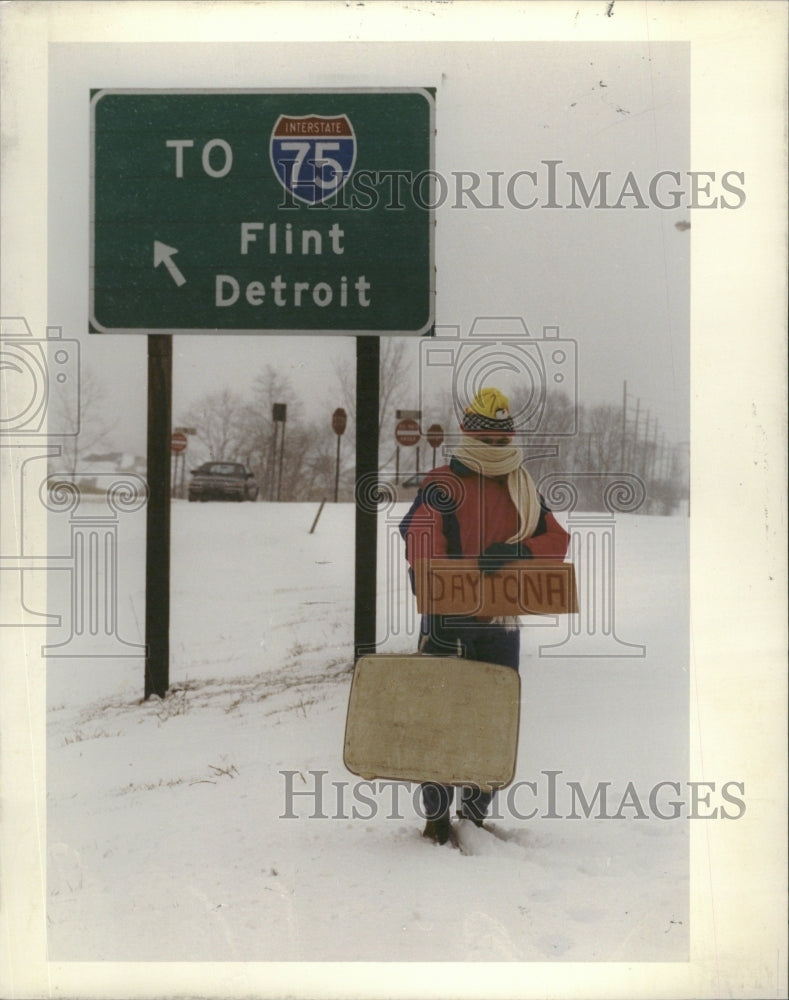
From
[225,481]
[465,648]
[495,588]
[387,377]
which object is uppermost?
[387,377]

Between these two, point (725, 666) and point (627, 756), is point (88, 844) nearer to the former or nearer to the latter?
point (627, 756)

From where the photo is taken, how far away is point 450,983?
7.00 ft

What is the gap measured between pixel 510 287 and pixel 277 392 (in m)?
0.68

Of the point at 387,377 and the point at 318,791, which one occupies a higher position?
the point at 387,377

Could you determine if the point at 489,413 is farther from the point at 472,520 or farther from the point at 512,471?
the point at 472,520

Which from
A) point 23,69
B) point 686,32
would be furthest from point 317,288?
point 686,32

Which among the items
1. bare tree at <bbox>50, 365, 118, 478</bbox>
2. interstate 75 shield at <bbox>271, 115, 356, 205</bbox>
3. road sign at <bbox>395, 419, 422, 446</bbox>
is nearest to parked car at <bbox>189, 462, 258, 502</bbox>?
bare tree at <bbox>50, 365, 118, 478</bbox>

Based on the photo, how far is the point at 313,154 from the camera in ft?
7.11

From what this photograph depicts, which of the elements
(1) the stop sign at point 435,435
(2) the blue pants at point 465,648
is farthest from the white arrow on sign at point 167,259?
(2) the blue pants at point 465,648

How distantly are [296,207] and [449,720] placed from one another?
4.57 feet

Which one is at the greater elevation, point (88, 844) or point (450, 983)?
point (88, 844)

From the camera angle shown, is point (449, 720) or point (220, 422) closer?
point (449, 720)

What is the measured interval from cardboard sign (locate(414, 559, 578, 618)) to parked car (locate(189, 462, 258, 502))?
1.65 ft

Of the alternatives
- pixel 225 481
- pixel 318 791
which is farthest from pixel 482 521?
pixel 318 791
